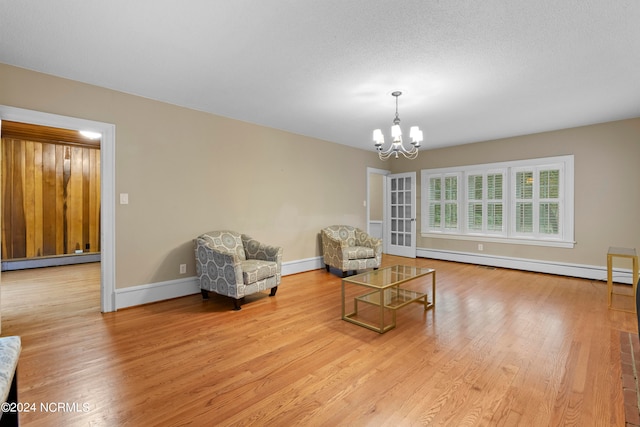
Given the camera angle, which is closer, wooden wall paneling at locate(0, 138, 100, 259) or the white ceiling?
the white ceiling

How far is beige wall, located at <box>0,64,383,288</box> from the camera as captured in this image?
121 inches

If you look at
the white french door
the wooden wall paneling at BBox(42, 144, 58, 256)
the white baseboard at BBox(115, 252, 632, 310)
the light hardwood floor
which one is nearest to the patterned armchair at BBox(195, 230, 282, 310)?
the light hardwood floor

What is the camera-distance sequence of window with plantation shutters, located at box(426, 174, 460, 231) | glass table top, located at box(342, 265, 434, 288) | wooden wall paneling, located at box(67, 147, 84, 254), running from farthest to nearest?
1. window with plantation shutters, located at box(426, 174, 460, 231)
2. wooden wall paneling, located at box(67, 147, 84, 254)
3. glass table top, located at box(342, 265, 434, 288)

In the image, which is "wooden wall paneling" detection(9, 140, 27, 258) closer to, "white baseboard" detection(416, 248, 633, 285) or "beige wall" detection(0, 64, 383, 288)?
"beige wall" detection(0, 64, 383, 288)

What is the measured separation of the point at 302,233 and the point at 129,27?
3.66m

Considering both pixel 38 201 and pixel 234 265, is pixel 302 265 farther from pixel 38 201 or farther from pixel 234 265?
pixel 38 201

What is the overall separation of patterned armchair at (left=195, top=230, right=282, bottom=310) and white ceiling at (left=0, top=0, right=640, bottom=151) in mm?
1734

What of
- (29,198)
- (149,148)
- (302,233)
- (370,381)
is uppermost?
(149,148)

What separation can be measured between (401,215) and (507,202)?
7.05ft

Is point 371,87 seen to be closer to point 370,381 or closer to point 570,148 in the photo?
point 370,381

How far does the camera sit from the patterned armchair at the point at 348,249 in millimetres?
4707

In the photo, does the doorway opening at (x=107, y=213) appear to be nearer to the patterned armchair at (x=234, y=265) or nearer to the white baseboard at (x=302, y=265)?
the patterned armchair at (x=234, y=265)

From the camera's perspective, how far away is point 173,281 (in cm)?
365

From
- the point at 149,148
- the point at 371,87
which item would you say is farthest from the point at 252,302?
the point at 371,87
